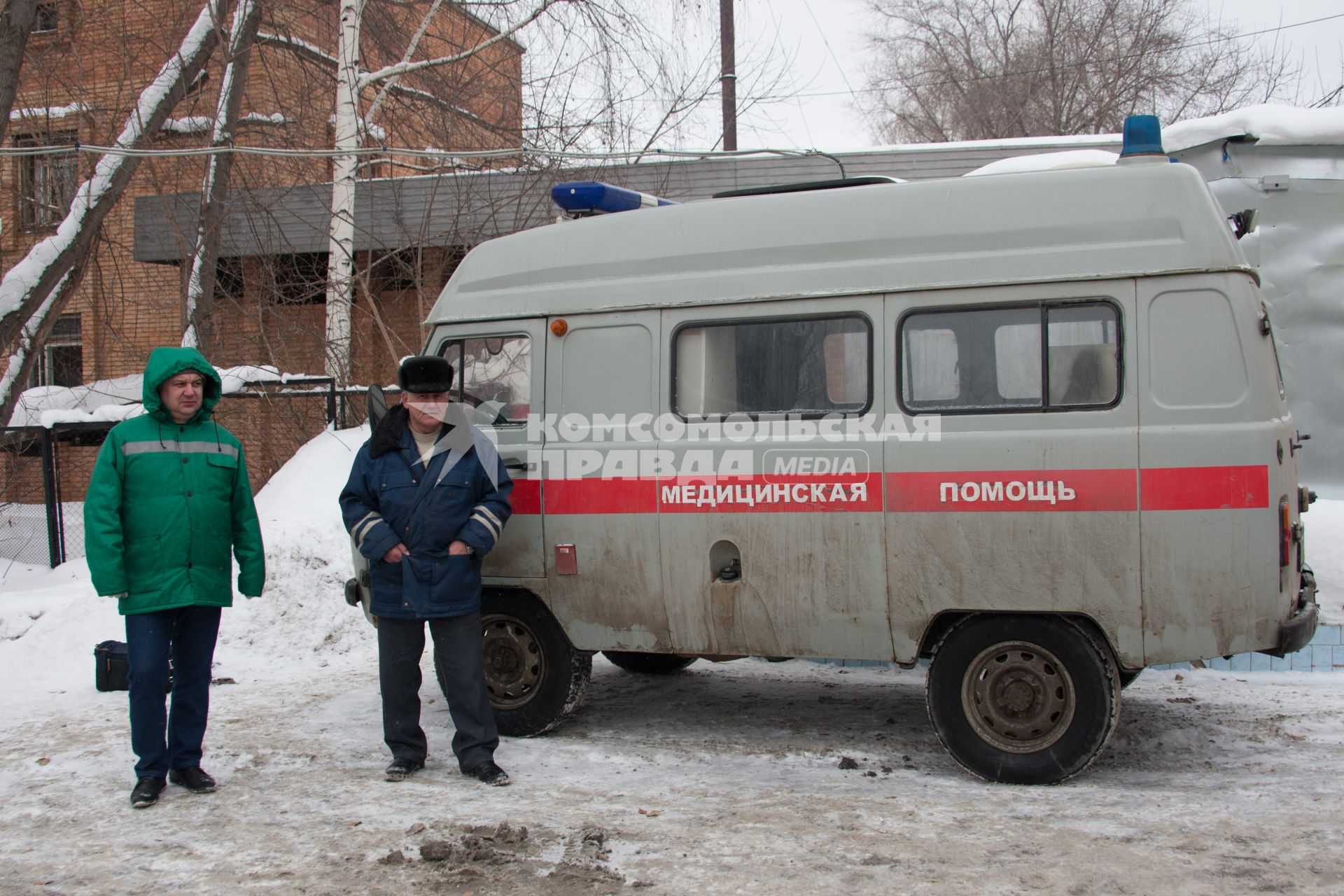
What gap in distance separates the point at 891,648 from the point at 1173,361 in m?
1.78

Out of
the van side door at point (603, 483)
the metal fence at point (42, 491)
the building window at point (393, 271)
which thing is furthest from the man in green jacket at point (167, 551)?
the building window at point (393, 271)

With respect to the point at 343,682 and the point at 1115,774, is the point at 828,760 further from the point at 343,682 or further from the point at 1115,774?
the point at 343,682

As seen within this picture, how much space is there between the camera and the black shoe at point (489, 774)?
5.30 meters

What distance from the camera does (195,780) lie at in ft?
17.1

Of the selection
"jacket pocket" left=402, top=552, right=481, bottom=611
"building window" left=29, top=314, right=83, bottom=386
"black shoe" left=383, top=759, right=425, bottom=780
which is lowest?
"black shoe" left=383, top=759, right=425, bottom=780

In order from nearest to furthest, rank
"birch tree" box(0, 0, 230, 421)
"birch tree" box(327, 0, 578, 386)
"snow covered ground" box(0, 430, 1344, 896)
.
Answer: "snow covered ground" box(0, 430, 1344, 896) → "birch tree" box(0, 0, 230, 421) → "birch tree" box(327, 0, 578, 386)

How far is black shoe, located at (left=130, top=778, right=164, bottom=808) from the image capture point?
497cm

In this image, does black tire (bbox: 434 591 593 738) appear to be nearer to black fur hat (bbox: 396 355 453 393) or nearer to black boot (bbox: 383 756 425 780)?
black boot (bbox: 383 756 425 780)

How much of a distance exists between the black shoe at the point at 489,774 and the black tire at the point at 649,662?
222 cm

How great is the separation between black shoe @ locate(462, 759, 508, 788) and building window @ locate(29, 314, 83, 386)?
59.4ft

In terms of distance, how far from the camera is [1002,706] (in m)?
5.23

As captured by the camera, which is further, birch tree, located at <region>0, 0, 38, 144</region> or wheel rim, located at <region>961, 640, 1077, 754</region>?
birch tree, located at <region>0, 0, 38, 144</region>

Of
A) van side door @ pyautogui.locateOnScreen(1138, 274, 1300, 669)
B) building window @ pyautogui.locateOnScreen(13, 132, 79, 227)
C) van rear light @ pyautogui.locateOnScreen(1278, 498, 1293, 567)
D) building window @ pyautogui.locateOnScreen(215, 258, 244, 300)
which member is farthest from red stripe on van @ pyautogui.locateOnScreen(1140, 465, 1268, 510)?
building window @ pyautogui.locateOnScreen(215, 258, 244, 300)

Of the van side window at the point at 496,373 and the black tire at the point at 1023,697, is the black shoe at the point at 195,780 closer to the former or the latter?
the van side window at the point at 496,373
